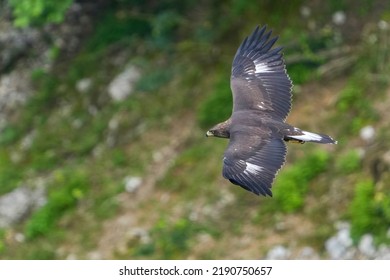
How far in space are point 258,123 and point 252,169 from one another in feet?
2.92

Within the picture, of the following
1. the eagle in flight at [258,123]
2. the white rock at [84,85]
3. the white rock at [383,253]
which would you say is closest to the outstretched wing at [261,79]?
the eagle in flight at [258,123]

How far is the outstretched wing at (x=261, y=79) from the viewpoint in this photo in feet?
39.5

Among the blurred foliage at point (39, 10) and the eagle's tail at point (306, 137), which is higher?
the blurred foliage at point (39, 10)

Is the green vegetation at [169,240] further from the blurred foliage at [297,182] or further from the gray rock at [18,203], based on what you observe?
the gray rock at [18,203]

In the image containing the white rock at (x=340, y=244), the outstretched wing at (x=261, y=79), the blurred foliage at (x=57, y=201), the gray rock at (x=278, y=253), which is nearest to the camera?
the outstretched wing at (x=261, y=79)

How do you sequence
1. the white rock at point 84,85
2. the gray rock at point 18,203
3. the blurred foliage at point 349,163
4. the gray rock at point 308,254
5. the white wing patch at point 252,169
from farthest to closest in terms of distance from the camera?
the white rock at point 84,85 < the gray rock at point 18,203 < the blurred foliage at point 349,163 < the gray rock at point 308,254 < the white wing patch at point 252,169

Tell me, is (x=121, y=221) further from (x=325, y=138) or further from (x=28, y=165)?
(x=325, y=138)

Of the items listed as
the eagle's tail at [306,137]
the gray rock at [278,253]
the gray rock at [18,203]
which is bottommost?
the gray rock at [18,203]

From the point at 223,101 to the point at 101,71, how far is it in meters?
3.19

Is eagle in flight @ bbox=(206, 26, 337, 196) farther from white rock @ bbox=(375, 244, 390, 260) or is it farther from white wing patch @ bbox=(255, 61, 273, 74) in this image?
white rock @ bbox=(375, 244, 390, 260)

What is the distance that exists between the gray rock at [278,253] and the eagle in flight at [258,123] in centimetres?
326

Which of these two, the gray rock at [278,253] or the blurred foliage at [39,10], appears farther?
the blurred foliage at [39,10]

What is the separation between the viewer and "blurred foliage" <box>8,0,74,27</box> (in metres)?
16.4

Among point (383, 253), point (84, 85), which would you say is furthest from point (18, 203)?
point (383, 253)
